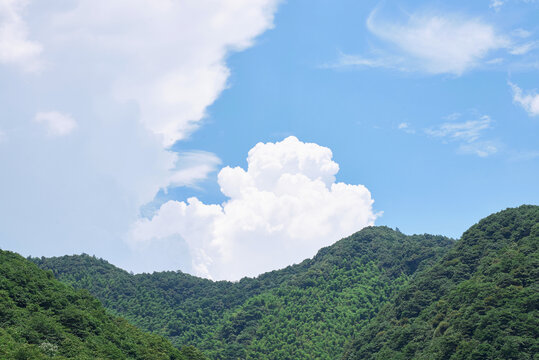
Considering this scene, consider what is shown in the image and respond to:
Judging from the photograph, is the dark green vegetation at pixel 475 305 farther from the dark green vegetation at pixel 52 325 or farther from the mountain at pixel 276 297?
the dark green vegetation at pixel 52 325

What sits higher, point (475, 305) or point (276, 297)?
point (276, 297)

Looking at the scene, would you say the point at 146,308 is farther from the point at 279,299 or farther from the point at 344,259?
the point at 344,259

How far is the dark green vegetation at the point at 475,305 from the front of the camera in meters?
51.8

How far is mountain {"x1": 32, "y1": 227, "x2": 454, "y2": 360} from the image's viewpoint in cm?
10638

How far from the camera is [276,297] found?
420ft

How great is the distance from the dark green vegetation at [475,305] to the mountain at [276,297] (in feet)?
75.6

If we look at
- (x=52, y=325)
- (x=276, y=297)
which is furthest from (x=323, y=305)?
(x=52, y=325)

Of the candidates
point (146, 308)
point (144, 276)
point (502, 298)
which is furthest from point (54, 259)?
point (502, 298)

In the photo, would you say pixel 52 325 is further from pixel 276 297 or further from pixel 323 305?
pixel 276 297

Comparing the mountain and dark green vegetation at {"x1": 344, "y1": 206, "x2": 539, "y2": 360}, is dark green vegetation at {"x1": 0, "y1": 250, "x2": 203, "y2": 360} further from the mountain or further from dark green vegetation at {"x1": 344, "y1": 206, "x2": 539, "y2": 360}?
the mountain

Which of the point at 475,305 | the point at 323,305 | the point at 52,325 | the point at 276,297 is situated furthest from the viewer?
the point at 276,297

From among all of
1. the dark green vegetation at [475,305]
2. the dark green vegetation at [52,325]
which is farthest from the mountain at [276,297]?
the dark green vegetation at [52,325]

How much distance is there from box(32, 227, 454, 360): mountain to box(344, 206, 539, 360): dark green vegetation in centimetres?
2303

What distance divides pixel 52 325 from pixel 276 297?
9004 centimetres
